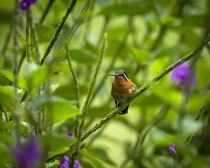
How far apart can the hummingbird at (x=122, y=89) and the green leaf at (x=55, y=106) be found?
21.0 inches

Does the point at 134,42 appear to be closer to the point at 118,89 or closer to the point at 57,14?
the point at 57,14

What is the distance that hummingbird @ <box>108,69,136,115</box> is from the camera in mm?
1312

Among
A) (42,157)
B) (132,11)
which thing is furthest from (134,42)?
(42,157)

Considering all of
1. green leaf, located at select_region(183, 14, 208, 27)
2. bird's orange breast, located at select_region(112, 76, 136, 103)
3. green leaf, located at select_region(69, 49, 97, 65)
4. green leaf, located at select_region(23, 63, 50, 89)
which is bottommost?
bird's orange breast, located at select_region(112, 76, 136, 103)

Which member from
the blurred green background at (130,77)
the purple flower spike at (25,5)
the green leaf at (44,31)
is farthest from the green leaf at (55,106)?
the green leaf at (44,31)

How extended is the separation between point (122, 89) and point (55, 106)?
62 cm

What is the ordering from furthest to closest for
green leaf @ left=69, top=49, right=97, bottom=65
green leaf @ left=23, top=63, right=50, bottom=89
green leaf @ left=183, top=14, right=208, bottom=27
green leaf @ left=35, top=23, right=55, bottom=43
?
green leaf @ left=183, top=14, right=208, bottom=27 → green leaf @ left=69, top=49, right=97, bottom=65 → green leaf @ left=35, top=23, right=55, bottom=43 → green leaf @ left=23, top=63, right=50, bottom=89

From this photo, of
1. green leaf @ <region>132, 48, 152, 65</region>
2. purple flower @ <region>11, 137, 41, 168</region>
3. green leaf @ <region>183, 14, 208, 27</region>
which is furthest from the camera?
green leaf @ <region>183, 14, 208, 27</region>

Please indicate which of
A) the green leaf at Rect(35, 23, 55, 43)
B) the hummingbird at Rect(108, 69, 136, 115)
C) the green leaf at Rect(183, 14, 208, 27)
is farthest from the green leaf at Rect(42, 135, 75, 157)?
the green leaf at Rect(183, 14, 208, 27)

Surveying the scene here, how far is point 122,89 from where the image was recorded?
133cm

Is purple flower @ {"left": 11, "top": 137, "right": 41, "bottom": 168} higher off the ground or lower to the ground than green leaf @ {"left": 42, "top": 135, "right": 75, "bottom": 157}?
higher

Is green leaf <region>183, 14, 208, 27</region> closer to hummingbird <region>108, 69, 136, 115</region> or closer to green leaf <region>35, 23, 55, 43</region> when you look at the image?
hummingbird <region>108, 69, 136, 115</region>

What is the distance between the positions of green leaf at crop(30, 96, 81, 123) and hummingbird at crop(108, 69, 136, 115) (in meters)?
0.53

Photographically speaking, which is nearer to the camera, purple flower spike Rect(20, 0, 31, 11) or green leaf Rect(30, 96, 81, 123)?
green leaf Rect(30, 96, 81, 123)
